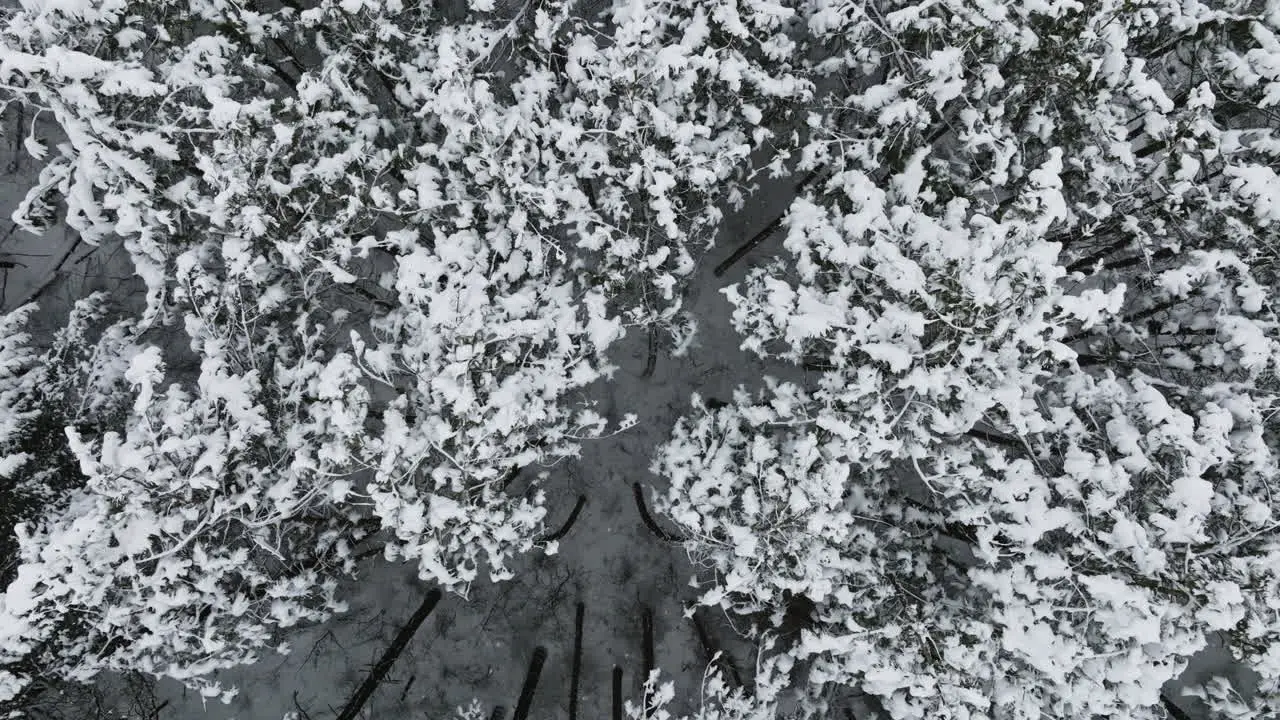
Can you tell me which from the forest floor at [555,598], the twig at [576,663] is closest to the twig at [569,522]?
the forest floor at [555,598]

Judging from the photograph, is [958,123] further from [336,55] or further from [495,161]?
[336,55]

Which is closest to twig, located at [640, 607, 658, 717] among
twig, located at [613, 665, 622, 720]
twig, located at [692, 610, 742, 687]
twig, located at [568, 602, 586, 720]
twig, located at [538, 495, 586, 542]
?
twig, located at [613, 665, 622, 720]

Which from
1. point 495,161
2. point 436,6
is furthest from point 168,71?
point 495,161

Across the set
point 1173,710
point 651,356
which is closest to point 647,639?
point 651,356

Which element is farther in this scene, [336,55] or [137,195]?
[336,55]

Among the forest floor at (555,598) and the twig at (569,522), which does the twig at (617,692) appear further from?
the twig at (569,522)

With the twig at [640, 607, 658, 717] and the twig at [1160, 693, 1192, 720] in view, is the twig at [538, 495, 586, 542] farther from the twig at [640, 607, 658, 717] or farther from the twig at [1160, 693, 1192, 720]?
the twig at [1160, 693, 1192, 720]

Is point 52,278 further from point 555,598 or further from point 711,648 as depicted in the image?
point 711,648

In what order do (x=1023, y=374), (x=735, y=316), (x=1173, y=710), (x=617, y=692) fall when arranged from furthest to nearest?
1. (x=617, y=692)
2. (x=1173, y=710)
3. (x=735, y=316)
4. (x=1023, y=374)
